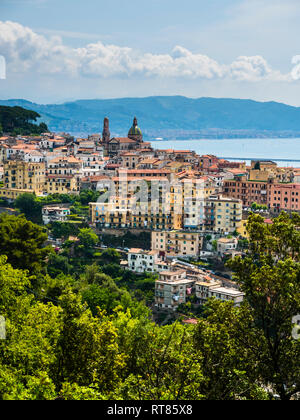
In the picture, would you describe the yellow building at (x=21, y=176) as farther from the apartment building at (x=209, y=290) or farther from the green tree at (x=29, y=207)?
the apartment building at (x=209, y=290)

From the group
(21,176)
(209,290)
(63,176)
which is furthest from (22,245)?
(63,176)

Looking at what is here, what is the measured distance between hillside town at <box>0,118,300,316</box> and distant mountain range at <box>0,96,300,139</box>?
29.9m

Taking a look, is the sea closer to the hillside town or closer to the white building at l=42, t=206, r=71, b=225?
Result: the hillside town

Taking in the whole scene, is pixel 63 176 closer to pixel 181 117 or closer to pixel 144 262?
pixel 144 262

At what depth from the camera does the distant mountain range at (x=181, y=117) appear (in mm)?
62688

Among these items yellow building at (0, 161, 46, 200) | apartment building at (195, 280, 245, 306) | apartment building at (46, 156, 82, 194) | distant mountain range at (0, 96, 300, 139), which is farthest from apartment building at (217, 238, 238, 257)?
distant mountain range at (0, 96, 300, 139)

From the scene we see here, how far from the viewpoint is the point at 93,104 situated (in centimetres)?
7094

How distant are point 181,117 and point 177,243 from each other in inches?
2391

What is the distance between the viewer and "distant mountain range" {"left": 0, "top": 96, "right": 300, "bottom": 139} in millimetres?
62688

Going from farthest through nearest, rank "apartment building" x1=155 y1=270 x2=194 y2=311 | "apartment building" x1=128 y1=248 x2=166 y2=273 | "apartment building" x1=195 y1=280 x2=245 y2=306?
"apartment building" x1=128 y1=248 x2=166 y2=273 < "apartment building" x1=155 y1=270 x2=194 y2=311 < "apartment building" x1=195 y1=280 x2=245 y2=306

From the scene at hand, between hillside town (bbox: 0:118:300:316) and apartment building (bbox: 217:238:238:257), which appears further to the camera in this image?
apartment building (bbox: 217:238:238:257)

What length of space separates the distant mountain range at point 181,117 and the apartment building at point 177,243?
37583 mm

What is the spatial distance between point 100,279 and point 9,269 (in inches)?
313
